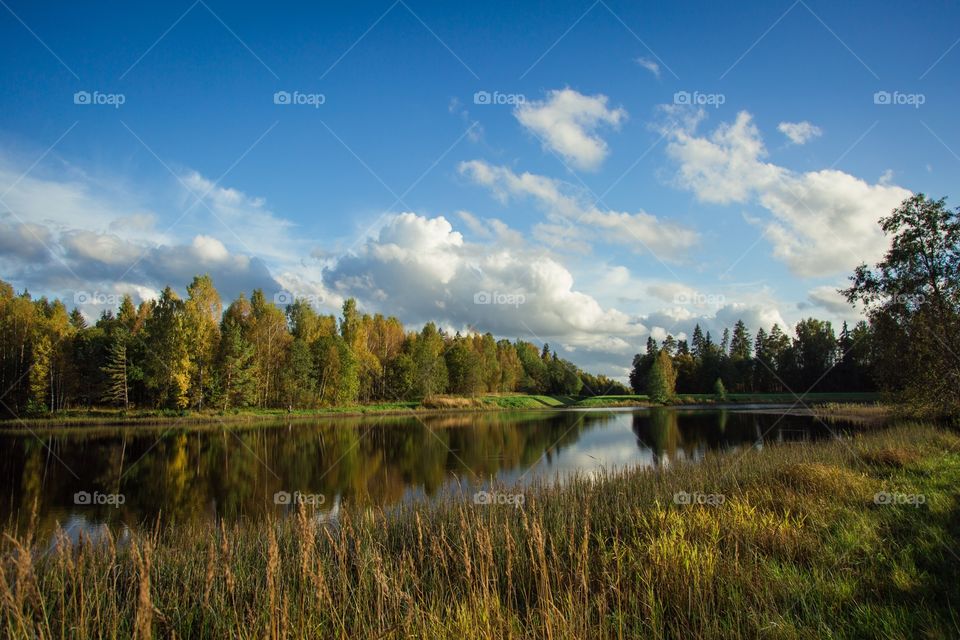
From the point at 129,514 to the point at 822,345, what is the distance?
10572cm

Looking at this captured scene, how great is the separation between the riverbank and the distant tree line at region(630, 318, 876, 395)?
5410 mm

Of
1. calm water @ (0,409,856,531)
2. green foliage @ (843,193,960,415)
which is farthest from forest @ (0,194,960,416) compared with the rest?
calm water @ (0,409,856,531)

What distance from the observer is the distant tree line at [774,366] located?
86.2 m

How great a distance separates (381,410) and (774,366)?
7573cm

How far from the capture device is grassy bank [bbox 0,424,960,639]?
4535mm

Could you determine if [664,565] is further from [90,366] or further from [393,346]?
[393,346]

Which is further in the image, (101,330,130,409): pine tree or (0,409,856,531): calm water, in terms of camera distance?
(101,330,130,409): pine tree

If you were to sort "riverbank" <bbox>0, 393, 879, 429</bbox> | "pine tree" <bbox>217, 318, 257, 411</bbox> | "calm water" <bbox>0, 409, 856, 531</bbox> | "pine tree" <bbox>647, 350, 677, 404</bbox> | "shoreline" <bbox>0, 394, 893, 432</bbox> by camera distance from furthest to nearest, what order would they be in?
"pine tree" <bbox>647, 350, 677, 404</bbox> → "pine tree" <bbox>217, 318, 257, 411</bbox> → "riverbank" <bbox>0, 393, 879, 429</bbox> → "shoreline" <bbox>0, 394, 893, 432</bbox> → "calm water" <bbox>0, 409, 856, 531</bbox>

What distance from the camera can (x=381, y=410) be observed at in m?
59.7

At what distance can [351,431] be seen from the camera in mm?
38750

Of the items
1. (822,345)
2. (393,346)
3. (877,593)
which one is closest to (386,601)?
(877,593)

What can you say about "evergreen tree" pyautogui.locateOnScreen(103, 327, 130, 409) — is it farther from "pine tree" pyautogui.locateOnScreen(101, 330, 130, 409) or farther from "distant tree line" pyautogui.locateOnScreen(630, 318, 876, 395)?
"distant tree line" pyautogui.locateOnScreen(630, 318, 876, 395)

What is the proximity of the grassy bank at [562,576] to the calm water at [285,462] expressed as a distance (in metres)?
2.39

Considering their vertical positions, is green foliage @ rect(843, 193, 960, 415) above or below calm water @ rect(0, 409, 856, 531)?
above
